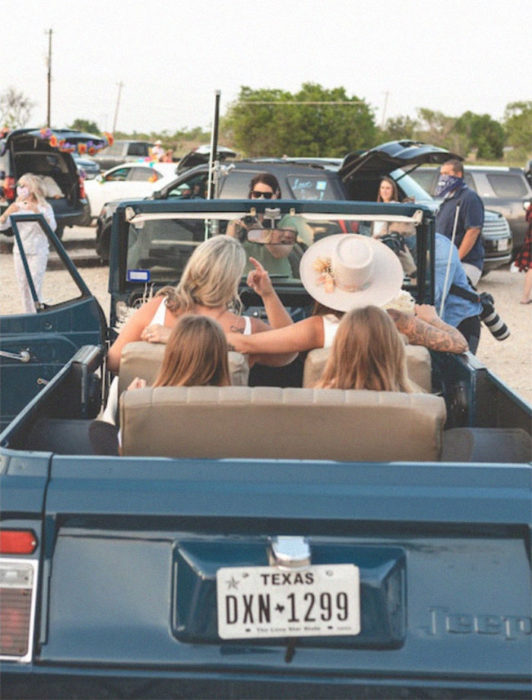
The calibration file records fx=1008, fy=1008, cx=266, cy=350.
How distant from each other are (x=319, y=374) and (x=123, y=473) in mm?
1342

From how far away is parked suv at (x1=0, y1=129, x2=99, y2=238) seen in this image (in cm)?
1659

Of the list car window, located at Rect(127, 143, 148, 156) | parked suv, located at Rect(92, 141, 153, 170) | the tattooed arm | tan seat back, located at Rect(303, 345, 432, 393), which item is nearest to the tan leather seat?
tan seat back, located at Rect(303, 345, 432, 393)

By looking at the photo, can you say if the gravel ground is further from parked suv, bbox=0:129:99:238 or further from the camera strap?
the camera strap

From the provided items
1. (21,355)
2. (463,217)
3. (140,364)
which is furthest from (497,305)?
(140,364)

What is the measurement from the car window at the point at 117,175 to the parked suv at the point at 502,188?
667cm

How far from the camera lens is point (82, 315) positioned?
17.7 feet

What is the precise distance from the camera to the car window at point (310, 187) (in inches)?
490

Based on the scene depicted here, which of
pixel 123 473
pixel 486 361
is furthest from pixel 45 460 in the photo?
pixel 486 361

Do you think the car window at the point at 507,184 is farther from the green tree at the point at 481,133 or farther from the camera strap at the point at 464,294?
the green tree at the point at 481,133

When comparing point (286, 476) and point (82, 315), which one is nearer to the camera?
point (286, 476)

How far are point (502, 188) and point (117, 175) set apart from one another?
26.1ft

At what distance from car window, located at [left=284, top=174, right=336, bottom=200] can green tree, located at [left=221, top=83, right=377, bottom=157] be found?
108 ft

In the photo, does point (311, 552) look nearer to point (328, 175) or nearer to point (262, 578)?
point (262, 578)

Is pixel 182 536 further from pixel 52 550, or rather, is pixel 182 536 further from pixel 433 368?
pixel 433 368
